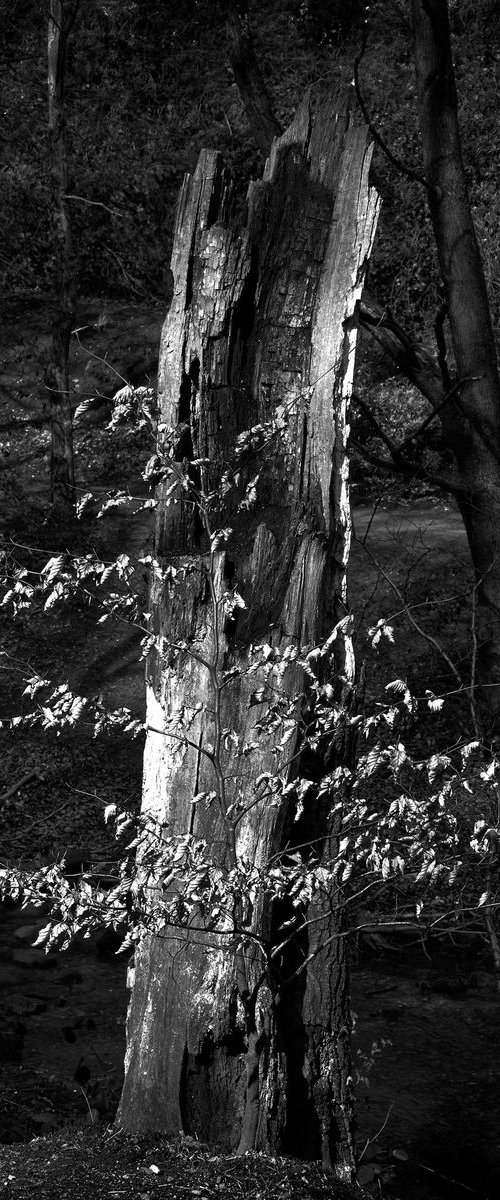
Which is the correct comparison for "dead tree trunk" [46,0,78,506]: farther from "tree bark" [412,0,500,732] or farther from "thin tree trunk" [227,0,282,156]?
"tree bark" [412,0,500,732]

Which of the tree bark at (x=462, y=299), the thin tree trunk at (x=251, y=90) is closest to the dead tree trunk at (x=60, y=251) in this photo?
the thin tree trunk at (x=251, y=90)

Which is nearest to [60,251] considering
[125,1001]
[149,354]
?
[149,354]

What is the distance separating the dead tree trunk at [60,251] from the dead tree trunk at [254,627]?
1125 centimetres

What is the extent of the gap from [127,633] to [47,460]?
6372 millimetres

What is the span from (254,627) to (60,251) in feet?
41.7

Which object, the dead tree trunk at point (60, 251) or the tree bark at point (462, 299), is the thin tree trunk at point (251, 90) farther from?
the dead tree trunk at point (60, 251)

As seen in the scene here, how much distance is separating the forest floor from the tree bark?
1.30 metres

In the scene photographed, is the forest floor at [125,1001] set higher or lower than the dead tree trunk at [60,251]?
lower

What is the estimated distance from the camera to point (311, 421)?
145 inches

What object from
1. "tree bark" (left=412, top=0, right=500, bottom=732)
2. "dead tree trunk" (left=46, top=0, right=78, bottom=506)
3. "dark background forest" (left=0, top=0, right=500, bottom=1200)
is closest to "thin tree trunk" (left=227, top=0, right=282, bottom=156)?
"dark background forest" (left=0, top=0, right=500, bottom=1200)

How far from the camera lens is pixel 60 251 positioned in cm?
1494

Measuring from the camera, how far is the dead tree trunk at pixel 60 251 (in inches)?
575

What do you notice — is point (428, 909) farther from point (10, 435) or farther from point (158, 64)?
point (158, 64)

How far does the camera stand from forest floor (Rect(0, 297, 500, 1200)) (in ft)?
10.9
